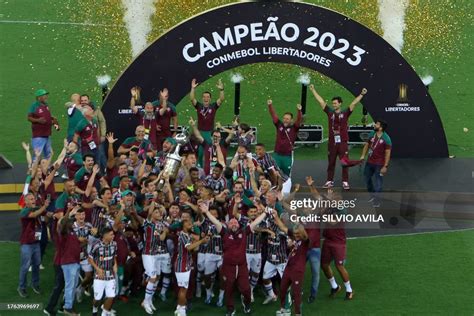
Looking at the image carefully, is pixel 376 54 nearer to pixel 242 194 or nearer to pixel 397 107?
pixel 397 107

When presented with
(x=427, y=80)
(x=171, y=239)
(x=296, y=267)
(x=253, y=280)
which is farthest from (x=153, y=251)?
(x=427, y=80)

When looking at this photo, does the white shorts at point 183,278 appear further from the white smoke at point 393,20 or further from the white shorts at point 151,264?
the white smoke at point 393,20

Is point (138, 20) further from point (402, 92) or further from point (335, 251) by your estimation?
point (335, 251)

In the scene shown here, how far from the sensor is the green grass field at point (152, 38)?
79.8 ft

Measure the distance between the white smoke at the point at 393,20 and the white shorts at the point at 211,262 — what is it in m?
12.9

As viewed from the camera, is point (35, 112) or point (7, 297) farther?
point (35, 112)

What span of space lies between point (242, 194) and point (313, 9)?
5878mm

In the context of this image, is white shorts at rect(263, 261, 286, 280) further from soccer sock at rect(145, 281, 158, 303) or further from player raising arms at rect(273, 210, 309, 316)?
soccer sock at rect(145, 281, 158, 303)

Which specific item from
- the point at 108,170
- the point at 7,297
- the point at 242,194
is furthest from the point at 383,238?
the point at 7,297

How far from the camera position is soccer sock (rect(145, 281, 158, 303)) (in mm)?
15977

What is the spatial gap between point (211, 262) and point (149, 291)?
98 centimetres

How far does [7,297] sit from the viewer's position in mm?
16453

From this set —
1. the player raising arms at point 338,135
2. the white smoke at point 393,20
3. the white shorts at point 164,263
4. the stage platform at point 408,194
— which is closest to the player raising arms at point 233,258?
the white shorts at point 164,263

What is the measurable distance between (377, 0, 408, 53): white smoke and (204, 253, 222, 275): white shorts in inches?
508
